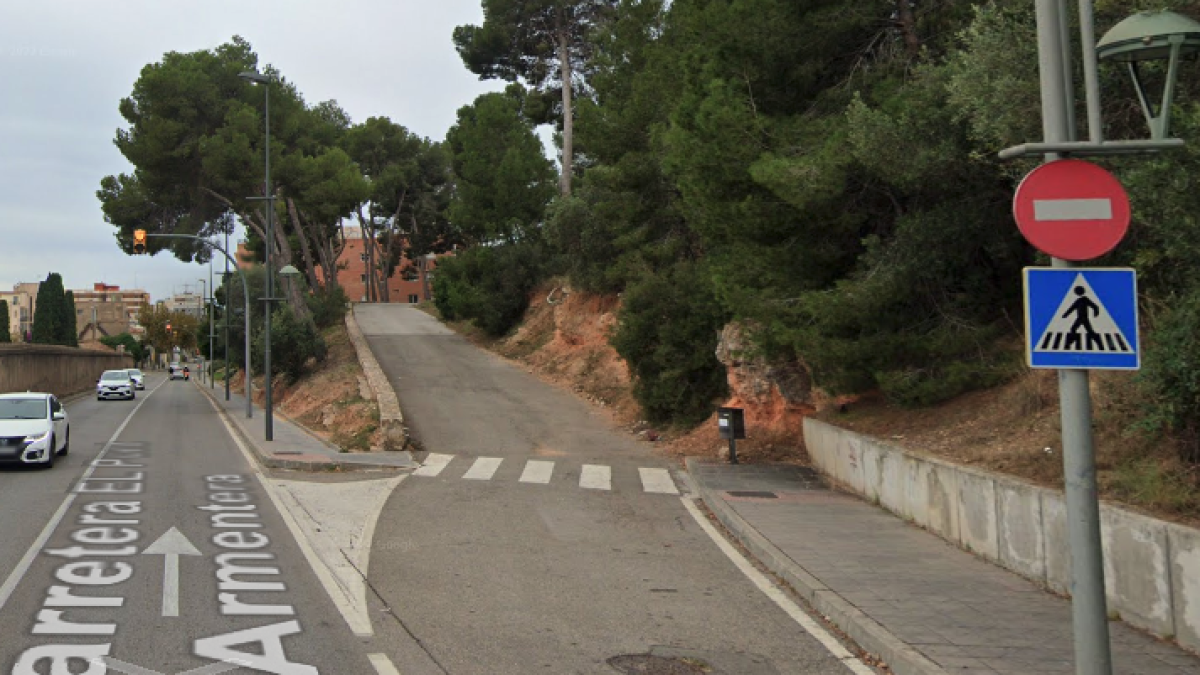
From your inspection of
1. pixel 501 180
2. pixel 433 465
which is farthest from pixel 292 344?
pixel 433 465

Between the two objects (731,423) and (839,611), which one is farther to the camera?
(731,423)

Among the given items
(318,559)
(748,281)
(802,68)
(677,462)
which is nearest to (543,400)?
(677,462)

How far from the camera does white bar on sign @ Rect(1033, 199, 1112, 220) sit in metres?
5.29

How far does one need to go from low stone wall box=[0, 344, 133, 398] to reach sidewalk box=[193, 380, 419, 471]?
793 inches

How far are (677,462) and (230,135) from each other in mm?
28029

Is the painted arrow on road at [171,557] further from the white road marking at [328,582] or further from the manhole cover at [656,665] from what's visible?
the manhole cover at [656,665]

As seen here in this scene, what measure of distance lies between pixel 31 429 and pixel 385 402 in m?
8.67

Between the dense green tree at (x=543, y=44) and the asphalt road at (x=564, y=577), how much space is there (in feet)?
97.0

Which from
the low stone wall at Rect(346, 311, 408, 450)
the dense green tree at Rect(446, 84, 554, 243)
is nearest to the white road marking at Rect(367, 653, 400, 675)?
the low stone wall at Rect(346, 311, 408, 450)

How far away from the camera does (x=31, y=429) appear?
17.7 m

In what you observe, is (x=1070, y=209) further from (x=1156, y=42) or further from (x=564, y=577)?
(x=564, y=577)

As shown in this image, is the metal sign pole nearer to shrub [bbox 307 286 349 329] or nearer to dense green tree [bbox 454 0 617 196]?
dense green tree [bbox 454 0 617 196]

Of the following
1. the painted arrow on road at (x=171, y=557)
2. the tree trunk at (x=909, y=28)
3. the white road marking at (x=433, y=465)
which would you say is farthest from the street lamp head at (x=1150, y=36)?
the white road marking at (x=433, y=465)

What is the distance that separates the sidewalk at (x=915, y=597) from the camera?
617 centimetres
